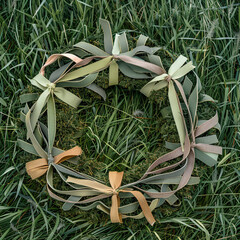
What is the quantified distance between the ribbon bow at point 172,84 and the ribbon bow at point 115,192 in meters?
0.23

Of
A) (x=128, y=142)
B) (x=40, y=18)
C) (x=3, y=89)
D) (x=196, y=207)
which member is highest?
(x=40, y=18)

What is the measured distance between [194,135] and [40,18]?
2.35ft

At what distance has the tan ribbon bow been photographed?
1330 millimetres

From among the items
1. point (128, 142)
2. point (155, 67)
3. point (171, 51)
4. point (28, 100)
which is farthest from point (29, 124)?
point (171, 51)

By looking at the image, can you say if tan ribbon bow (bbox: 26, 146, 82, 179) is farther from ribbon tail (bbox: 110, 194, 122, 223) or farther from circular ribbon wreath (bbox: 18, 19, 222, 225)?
ribbon tail (bbox: 110, 194, 122, 223)

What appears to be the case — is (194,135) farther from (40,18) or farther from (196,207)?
(40,18)

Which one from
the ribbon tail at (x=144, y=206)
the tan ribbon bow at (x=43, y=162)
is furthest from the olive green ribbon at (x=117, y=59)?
the ribbon tail at (x=144, y=206)

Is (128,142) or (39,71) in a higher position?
(39,71)

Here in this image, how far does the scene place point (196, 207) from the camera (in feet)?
4.64

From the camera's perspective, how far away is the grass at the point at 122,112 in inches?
55.1

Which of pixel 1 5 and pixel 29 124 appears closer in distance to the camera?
pixel 29 124

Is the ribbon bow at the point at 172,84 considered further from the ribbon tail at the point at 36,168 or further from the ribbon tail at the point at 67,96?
the ribbon tail at the point at 36,168

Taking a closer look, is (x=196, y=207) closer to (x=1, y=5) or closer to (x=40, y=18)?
(x=40, y=18)

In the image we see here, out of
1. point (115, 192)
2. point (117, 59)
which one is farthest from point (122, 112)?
point (115, 192)
